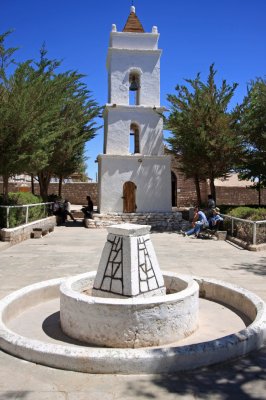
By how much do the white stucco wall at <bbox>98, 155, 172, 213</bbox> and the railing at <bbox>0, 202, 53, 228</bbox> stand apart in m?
4.07

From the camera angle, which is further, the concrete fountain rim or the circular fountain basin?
the circular fountain basin

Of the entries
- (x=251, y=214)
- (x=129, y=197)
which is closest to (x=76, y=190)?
(x=129, y=197)

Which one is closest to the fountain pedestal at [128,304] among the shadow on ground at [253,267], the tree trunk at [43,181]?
the shadow on ground at [253,267]

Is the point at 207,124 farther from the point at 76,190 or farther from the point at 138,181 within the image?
the point at 76,190

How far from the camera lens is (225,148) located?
17516mm

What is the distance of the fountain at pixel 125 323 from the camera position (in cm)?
348

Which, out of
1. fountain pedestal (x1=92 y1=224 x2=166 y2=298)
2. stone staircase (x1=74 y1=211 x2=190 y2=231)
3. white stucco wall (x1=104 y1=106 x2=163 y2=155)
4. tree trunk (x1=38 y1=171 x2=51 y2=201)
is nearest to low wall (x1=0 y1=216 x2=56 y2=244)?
stone staircase (x1=74 y1=211 x2=190 y2=231)

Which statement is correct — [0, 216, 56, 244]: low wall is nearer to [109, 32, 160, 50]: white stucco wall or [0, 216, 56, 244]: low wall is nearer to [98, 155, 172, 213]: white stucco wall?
[98, 155, 172, 213]: white stucco wall

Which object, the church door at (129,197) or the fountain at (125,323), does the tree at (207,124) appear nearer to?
the church door at (129,197)

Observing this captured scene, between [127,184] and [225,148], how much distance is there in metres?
5.65

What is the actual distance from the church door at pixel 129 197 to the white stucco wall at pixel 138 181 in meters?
A: 0.25

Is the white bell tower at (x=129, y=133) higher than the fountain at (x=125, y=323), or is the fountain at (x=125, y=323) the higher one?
the white bell tower at (x=129, y=133)

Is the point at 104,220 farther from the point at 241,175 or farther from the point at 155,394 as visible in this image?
the point at 155,394

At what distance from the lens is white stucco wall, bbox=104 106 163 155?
19969 millimetres
